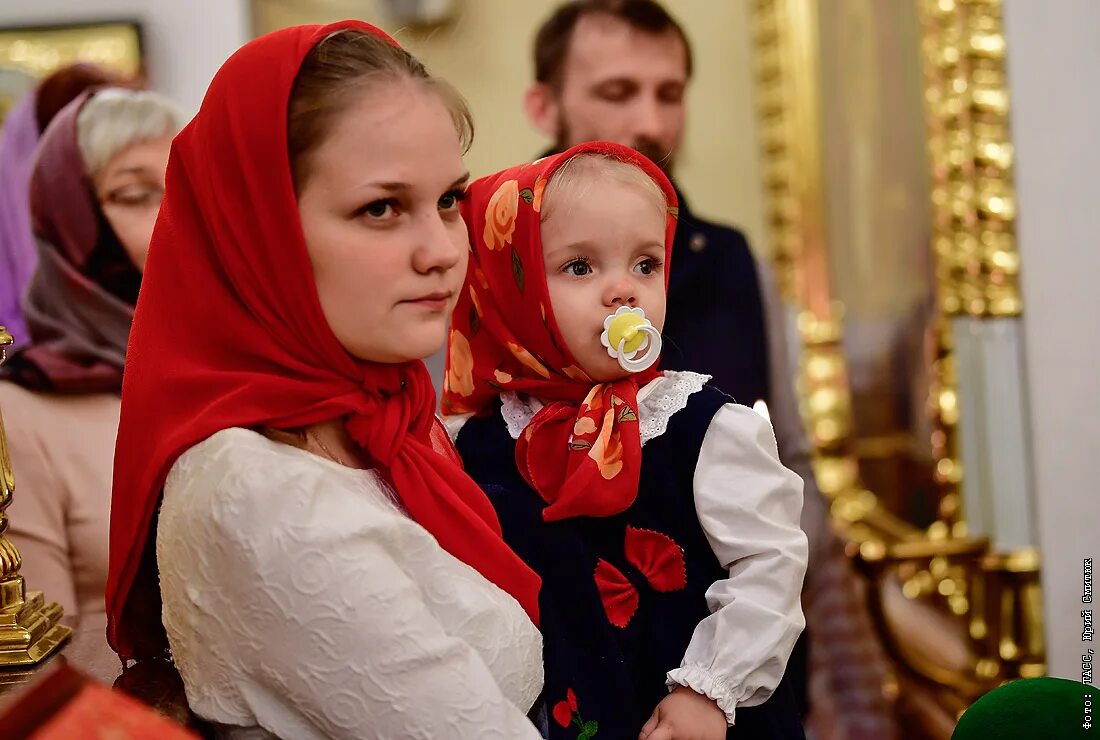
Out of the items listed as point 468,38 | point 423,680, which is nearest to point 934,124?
point 468,38

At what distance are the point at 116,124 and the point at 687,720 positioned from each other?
167 cm

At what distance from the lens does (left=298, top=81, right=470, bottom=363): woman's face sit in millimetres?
1190

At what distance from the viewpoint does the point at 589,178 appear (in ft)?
4.91

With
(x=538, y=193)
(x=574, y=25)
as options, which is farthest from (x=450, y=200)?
(x=574, y=25)

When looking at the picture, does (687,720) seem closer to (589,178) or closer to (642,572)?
(642,572)

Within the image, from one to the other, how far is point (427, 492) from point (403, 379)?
5.9 inches

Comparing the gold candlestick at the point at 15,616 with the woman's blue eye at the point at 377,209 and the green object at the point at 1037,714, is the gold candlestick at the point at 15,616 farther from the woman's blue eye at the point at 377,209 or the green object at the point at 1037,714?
the green object at the point at 1037,714

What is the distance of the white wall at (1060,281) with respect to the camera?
264 cm

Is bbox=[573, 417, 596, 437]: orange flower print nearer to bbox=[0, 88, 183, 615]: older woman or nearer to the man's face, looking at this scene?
the man's face

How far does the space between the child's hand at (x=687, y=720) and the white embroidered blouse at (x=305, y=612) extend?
0.25 m

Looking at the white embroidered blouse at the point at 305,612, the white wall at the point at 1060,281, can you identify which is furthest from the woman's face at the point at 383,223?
the white wall at the point at 1060,281

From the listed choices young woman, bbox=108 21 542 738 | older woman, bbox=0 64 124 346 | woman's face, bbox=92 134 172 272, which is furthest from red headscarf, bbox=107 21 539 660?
older woman, bbox=0 64 124 346

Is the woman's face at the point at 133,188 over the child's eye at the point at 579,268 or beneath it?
over

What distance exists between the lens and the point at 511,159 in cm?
404
